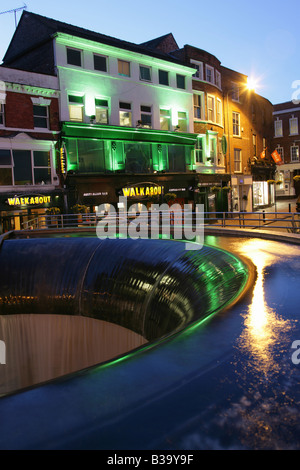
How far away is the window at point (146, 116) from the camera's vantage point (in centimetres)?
3033

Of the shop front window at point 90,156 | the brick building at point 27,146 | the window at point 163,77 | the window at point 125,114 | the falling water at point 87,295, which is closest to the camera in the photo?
the falling water at point 87,295

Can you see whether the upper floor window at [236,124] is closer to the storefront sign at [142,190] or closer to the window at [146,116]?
the window at [146,116]

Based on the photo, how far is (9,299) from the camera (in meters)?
15.2

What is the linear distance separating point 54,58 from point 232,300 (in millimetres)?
22981

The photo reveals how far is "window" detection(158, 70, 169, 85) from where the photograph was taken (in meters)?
31.5

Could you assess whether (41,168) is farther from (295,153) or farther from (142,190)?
(295,153)

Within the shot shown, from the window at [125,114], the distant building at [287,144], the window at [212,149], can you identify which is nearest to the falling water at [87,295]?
the window at [125,114]

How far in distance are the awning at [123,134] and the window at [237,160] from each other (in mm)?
6830

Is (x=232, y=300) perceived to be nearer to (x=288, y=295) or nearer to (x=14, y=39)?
(x=288, y=295)

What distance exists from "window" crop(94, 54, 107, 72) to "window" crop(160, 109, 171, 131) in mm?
6142

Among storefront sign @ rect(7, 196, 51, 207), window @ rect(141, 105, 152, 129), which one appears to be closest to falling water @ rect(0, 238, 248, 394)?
storefront sign @ rect(7, 196, 51, 207)

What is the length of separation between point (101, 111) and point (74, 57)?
373 centimetres

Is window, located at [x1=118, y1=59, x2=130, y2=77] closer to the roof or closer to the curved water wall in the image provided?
the roof
